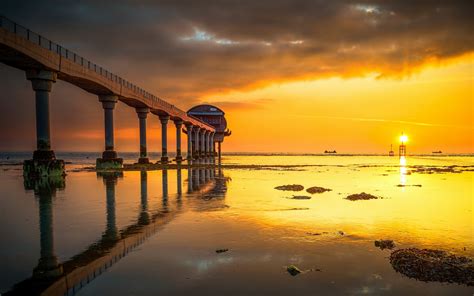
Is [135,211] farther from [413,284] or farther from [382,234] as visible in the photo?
[413,284]

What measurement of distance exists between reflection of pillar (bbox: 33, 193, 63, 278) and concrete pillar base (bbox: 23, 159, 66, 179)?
18.1 m

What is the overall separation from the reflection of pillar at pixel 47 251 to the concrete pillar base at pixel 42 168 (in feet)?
59.5

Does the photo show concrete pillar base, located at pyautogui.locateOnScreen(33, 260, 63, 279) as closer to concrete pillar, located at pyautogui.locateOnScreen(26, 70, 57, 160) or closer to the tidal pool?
the tidal pool

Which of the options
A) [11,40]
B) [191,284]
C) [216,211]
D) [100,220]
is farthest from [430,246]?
[11,40]

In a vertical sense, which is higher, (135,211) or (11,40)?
(11,40)

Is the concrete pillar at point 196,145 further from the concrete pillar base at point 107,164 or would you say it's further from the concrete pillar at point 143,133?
the concrete pillar base at point 107,164

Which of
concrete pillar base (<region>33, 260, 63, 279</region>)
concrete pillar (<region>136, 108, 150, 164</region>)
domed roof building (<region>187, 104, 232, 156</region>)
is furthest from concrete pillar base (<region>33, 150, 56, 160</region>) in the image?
domed roof building (<region>187, 104, 232, 156</region>)

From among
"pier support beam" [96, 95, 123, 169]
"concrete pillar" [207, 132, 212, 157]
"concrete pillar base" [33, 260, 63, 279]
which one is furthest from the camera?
"concrete pillar" [207, 132, 212, 157]

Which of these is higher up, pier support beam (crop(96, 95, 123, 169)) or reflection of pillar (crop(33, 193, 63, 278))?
pier support beam (crop(96, 95, 123, 169))

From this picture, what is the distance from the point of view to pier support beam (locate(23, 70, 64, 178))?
3078 centimetres

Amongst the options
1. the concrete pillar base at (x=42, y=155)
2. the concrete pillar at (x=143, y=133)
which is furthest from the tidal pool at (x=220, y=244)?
the concrete pillar at (x=143, y=133)

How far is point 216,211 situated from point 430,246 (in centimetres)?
784

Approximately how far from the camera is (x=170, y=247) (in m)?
8.69

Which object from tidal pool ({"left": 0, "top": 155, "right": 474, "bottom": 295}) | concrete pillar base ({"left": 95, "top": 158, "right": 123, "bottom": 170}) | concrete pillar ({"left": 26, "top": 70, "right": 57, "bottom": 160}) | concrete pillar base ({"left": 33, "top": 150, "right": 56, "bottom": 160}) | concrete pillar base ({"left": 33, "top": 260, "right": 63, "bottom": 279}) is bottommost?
tidal pool ({"left": 0, "top": 155, "right": 474, "bottom": 295})
